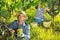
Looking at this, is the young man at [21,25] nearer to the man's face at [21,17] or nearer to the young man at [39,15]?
the man's face at [21,17]

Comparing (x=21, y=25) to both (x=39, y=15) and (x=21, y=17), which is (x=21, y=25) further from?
(x=39, y=15)

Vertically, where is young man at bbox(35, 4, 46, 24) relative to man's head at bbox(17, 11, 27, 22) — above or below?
below

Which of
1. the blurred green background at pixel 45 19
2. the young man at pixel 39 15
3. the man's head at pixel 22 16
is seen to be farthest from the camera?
the young man at pixel 39 15

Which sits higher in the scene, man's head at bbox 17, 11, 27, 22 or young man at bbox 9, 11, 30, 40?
man's head at bbox 17, 11, 27, 22

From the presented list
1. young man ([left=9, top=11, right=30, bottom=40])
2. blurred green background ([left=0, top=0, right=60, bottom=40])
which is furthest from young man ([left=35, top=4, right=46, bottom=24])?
young man ([left=9, top=11, right=30, bottom=40])

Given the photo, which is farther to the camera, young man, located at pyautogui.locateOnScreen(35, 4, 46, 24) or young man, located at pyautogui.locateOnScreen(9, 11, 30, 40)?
young man, located at pyautogui.locateOnScreen(35, 4, 46, 24)

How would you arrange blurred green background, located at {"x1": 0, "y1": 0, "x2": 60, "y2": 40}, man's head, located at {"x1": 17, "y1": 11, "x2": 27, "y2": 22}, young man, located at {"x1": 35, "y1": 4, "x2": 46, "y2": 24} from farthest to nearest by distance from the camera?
young man, located at {"x1": 35, "y1": 4, "x2": 46, "y2": 24}
man's head, located at {"x1": 17, "y1": 11, "x2": 27, "y2": 22}
blurred green background, located at {"x1": 0, "y1": 0, "x2": 60, "y2": 40}

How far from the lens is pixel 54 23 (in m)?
5.15

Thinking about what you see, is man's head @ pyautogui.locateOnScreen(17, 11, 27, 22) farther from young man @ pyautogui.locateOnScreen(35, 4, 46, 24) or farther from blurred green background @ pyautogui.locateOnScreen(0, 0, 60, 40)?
young man @ pyautogui.locateOnScreen(35, 4, 46, 24)

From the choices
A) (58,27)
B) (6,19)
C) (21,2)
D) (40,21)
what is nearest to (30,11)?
(40,21)

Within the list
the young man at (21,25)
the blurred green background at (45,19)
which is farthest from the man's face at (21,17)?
the blurred green background at (45,19)

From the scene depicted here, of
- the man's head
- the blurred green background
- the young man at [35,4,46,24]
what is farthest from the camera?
the young man at [35,4,46,24]

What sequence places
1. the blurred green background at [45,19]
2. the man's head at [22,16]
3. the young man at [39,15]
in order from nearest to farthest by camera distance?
the blurred green background at [45,19]
the man's head at [22,16]
the young man at [39,15]

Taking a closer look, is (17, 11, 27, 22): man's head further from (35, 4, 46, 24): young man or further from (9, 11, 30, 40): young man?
(35, 4, 46, 24): young man
